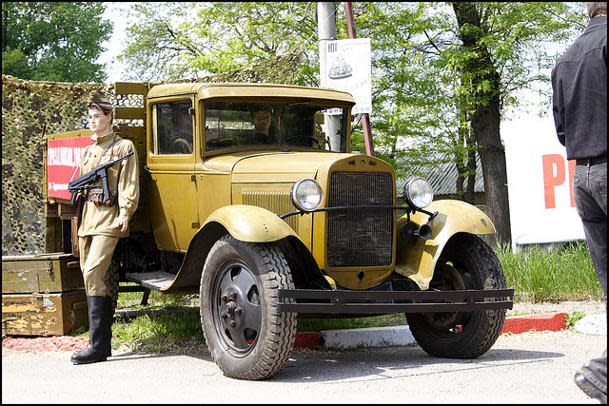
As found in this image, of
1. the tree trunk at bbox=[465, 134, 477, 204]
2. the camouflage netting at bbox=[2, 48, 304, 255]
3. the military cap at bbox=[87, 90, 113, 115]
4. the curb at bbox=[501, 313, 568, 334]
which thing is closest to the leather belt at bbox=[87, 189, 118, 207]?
the military cap at bbox=[87, 90, 113, 115]

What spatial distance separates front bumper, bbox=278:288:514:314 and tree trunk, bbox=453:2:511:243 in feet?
39.1

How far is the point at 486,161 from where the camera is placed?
18609 millimetres

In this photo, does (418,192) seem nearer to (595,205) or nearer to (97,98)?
(595,205)

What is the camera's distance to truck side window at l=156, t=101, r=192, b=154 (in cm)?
698

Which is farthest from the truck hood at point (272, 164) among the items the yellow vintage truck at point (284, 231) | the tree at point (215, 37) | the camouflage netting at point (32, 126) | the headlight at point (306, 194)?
the tree at point (215, 37)

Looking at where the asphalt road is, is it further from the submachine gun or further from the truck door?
the submachine gun

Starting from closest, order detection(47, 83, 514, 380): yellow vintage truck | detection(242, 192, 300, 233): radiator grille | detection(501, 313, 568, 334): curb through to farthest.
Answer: detection(47, 83, 514, 380): yellow vintage truck, detection(242, 192, 300, 233): radiator grille, detection(501, 313, 568, 334): curb

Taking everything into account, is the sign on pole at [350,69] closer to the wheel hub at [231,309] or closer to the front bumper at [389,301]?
the front bumper at [389,301]

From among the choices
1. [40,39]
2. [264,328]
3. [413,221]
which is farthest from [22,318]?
[40,39]

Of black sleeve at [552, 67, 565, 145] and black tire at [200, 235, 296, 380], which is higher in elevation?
black sleeve at [552, 67, 565, 145]

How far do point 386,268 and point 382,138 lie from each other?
11.3 meters

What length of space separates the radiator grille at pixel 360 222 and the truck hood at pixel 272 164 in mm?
217

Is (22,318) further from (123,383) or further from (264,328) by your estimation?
(264,328)

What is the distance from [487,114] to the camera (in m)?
18.7
